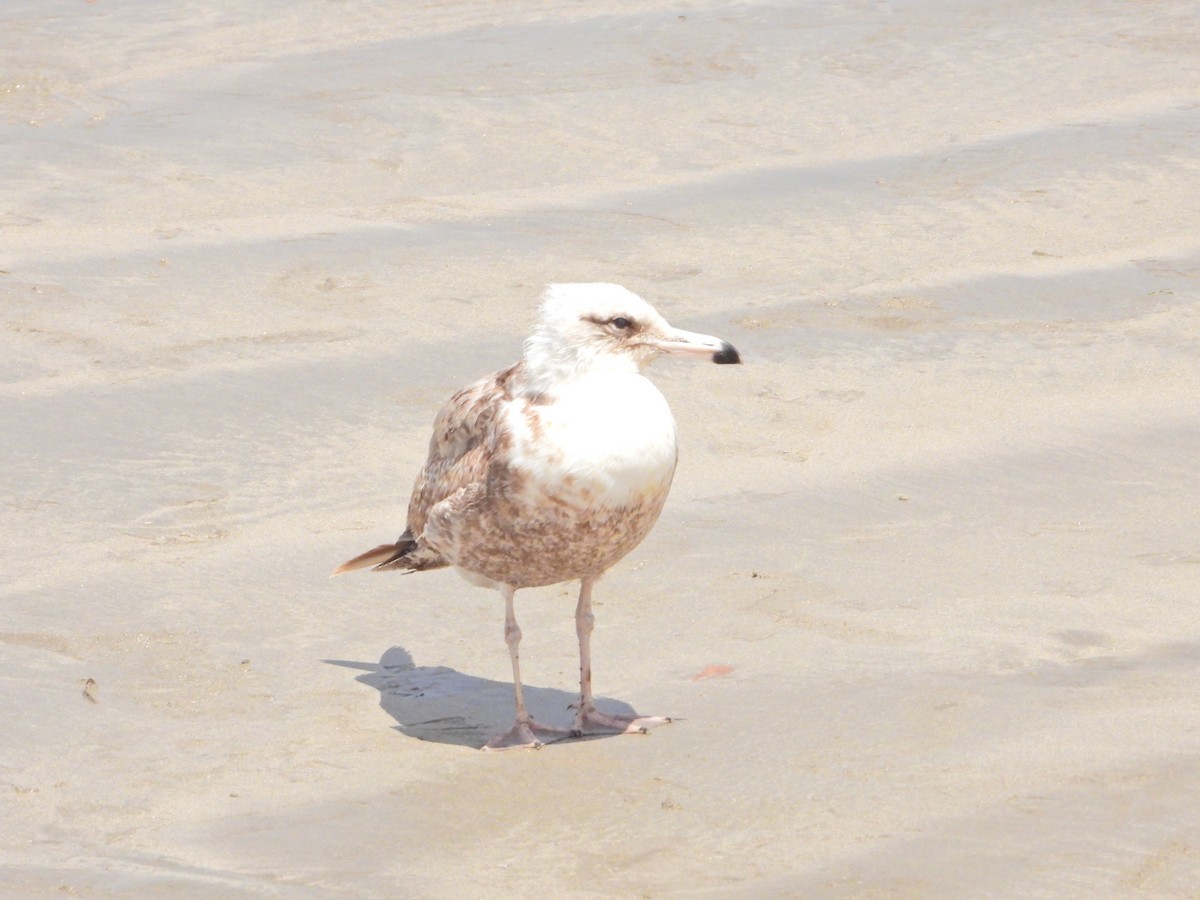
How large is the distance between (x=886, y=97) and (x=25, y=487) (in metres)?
5.36

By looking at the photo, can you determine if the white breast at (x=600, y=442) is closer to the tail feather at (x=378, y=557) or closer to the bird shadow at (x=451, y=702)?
the bird shadow at (x=451, y=702)

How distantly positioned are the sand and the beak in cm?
88

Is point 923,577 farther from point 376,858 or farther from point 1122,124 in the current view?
point 1122,124

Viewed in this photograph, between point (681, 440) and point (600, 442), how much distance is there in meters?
2.08

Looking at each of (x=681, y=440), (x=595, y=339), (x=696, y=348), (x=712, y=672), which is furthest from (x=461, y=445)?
(x=681, y=440)

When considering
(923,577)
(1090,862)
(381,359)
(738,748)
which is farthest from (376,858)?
(381,359)

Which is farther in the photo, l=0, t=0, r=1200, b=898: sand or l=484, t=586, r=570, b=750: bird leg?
l=484, t=586, r=570, b=750: bird leg

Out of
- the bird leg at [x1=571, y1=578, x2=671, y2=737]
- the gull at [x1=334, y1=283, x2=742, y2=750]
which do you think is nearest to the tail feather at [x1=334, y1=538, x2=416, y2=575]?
the gull at [x1=334, y1=283, x2=742, y2=750]

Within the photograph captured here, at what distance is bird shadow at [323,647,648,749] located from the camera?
5.19 meters

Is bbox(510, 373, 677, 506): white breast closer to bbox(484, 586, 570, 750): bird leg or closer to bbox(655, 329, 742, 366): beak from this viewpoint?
bbox(655, 329, 742, 366): beak

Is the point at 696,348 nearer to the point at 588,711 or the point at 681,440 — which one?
the point at 588,711

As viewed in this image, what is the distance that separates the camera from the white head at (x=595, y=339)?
495 centimetres

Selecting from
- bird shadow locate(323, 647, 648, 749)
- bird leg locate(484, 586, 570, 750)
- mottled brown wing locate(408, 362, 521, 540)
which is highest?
mottled brown wing locate(408, 362, 521, 540)

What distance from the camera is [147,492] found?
254 inches
